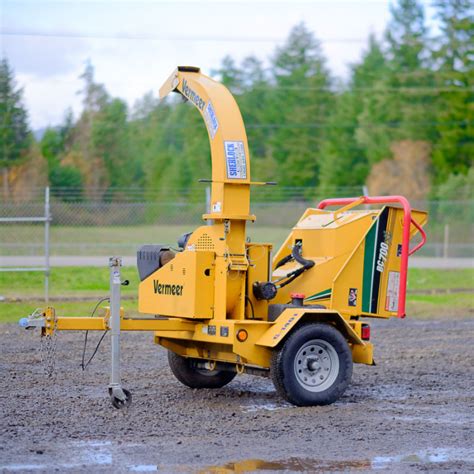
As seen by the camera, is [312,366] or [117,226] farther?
[117,226]

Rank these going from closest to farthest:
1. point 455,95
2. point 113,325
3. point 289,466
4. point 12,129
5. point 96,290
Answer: point 289,466 → point 113,325 → point 96,290 → point 12,129 → point 455,95

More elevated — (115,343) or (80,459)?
(115,343)

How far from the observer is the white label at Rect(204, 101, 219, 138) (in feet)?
33.4

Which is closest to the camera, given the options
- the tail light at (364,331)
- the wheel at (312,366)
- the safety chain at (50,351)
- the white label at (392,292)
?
the safety chain at (50,351)

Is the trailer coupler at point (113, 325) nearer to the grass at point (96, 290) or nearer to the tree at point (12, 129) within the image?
the grass at point (96, 290)

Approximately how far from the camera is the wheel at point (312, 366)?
970 centimetres

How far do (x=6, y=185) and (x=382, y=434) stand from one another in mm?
32439

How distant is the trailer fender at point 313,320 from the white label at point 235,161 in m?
1.45

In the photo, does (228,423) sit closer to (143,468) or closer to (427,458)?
(143,468)

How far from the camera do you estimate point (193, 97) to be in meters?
10.7

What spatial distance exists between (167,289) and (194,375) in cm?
128

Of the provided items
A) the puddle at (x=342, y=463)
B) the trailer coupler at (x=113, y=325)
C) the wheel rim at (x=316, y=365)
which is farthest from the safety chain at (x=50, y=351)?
the puddle at (x=342, y=463)

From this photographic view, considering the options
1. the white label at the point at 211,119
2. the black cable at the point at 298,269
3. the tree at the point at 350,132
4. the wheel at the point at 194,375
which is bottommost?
Result: the wheel at the point at 194,375

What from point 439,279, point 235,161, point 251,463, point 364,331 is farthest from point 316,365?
point 439,279
